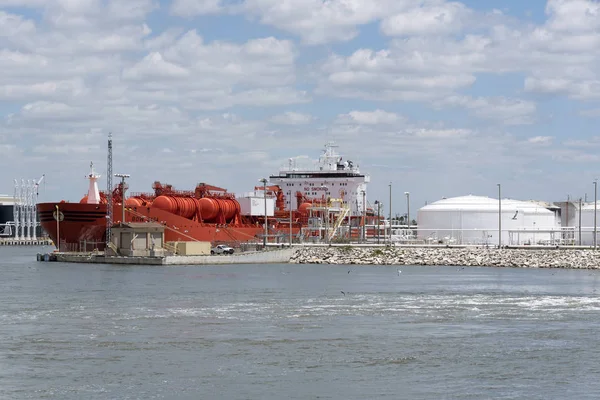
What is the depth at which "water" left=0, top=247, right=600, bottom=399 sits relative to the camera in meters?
21.3

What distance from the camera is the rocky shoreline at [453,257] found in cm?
6750

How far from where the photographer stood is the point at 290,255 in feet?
241

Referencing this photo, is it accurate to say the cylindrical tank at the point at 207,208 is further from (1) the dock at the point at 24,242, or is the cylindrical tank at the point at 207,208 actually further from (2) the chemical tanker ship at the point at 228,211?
(1) the dock at the point at 24,242

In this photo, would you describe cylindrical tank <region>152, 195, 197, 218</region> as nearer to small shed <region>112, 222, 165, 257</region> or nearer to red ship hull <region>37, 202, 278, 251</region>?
red ship hull <region>37, 202, 278, 251</region>

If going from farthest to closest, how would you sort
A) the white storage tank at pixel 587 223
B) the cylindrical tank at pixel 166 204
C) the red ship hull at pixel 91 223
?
the white storage tank at pixel 587 223 → the cylindrical tank at pixel 166 204 → the red ship hull at pixel 91 223

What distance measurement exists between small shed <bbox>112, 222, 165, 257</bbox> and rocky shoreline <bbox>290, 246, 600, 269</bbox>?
36.0 feet

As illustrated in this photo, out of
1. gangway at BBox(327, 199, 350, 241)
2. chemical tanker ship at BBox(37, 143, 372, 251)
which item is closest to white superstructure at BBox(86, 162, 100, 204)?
chemical tanker ship at BBox(37, 143, 372, 251)

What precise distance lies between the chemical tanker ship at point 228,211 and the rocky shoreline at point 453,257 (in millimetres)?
5359

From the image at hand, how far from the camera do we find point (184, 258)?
65.5 m

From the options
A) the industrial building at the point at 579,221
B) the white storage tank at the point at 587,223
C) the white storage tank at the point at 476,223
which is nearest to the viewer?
the white storage tank at the point at 476,223

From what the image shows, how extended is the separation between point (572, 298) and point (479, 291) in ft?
16.2

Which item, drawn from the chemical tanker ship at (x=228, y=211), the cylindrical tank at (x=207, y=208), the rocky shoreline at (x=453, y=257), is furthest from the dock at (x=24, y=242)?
the rocky shoreline at (x=453, y=257)

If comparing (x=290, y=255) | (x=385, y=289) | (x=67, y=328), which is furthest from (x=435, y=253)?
(x=67, y=328)

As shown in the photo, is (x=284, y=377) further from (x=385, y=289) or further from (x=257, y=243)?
(x=257, y=243)
